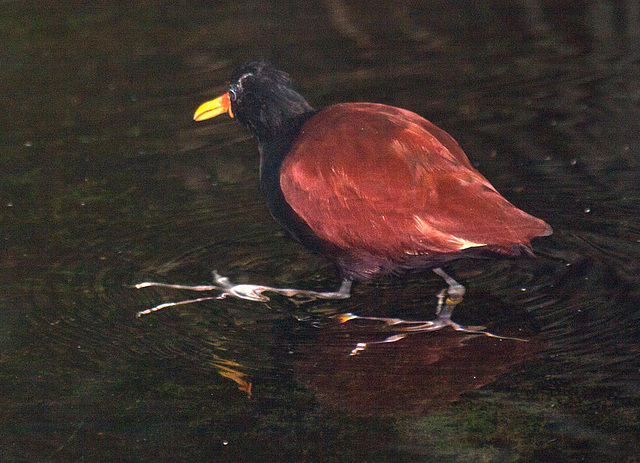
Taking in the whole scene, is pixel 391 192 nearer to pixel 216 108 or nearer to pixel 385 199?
pixel 385 199

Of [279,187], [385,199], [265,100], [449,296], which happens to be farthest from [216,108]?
[449,296]

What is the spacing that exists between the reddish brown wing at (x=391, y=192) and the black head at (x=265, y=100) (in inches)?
14.7

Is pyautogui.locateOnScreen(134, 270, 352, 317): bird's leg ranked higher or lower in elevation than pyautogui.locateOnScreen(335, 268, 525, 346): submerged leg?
higher

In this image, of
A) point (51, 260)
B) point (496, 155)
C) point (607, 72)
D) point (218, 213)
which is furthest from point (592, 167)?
point (51, 260)

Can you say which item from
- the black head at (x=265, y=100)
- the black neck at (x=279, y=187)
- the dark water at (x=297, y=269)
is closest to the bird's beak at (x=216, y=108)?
the black head at (x=265, y=100)

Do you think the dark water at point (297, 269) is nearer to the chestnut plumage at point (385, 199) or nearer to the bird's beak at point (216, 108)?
the chestnut plumage at point (385, 199)

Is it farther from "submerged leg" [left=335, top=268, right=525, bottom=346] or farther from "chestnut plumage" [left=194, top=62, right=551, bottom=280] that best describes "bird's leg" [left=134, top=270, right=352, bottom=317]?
"submerged leg" [left=335, top=268, right=525, bottom=346]

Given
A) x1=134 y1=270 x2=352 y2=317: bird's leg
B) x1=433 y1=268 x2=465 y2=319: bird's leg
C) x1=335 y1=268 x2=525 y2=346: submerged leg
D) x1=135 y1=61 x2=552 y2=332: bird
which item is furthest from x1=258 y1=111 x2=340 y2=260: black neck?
x1=433 y1=268 x2=465 y2=319: bird's leg

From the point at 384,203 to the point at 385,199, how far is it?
2cm

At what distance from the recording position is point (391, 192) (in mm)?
3928

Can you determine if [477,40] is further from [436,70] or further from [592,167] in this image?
[592,167]

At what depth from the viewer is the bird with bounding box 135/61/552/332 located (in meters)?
3.83

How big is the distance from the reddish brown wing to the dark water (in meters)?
0.37

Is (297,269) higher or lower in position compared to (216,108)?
lower
